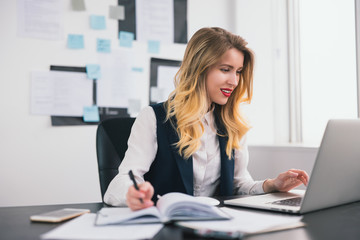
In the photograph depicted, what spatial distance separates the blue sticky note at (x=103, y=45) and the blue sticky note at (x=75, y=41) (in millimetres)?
100

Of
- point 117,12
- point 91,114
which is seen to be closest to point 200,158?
point 91,114

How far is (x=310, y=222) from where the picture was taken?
0.84 m

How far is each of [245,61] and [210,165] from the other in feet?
1.54

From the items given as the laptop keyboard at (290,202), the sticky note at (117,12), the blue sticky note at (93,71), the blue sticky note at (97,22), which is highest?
the sticky note at (117,12)

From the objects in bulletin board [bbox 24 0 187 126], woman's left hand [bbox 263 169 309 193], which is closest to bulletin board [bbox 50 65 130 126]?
bulletin board [bbox 24 0 187 126]

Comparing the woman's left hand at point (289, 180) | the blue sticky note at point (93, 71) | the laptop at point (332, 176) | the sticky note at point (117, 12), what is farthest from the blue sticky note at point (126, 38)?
the laptop at point (332, 176)

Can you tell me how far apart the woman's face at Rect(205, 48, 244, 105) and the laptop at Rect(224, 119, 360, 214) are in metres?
0.52

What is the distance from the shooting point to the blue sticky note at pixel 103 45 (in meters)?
2.33

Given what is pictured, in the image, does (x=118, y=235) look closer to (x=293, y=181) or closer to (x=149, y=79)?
(x=293, y=181)

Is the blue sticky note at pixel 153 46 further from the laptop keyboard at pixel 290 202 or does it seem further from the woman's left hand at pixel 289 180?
the laptop keyboard at pixel 290 202

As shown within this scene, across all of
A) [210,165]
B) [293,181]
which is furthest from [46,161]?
[293,181]

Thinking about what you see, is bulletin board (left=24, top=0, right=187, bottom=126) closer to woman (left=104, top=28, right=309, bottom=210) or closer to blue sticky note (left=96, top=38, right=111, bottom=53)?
blue sticky note (left=96, top=38, right=111, bottom=53)

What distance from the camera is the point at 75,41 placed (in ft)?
7.41

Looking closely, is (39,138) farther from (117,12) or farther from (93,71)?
(117,12)
